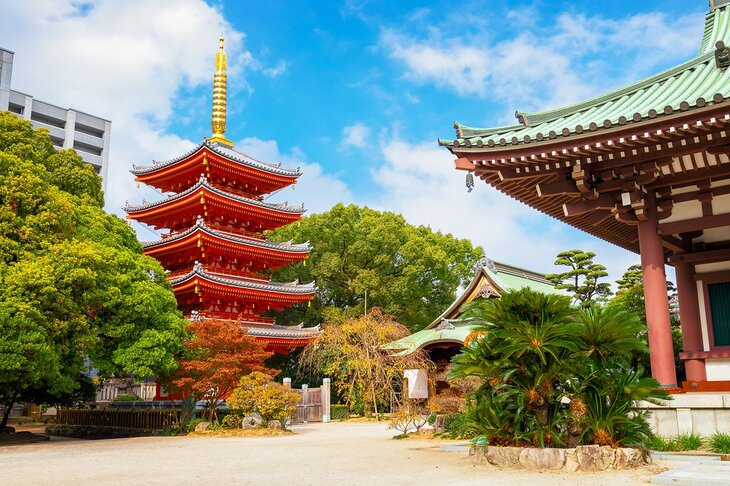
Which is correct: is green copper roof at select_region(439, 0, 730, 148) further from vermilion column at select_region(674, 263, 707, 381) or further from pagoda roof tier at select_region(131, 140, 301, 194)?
pagoda roof tier at select_region(131, 140, 301, 194)

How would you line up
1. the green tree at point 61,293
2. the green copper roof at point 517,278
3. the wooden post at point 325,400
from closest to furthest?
the green tree at point 61,293
the green copper roof at point 517,278
the wooden post at point 325,400

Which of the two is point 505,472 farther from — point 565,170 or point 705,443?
point 565,170

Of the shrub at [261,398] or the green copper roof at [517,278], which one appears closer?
the shrub at [261,398]

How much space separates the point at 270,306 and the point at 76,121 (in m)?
44.6

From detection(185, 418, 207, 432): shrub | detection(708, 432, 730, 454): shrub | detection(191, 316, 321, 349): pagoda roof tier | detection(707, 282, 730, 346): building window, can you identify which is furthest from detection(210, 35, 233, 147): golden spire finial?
detection(708, 432, 730, 454): shrub

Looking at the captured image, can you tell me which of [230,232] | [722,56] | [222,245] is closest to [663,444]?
[722,56]

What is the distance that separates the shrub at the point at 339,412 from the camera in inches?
1069

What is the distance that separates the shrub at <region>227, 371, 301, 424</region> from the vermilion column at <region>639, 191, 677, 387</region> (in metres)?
12.0

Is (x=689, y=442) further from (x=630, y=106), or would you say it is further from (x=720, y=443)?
(x=630, y=106)

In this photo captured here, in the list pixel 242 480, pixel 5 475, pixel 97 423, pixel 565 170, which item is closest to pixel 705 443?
pixel 565 170

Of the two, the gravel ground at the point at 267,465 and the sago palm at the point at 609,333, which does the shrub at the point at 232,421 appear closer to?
the gravel ground at the point at 267,465

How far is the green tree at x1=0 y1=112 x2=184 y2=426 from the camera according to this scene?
47.0 feet

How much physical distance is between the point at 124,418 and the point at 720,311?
1780 cm

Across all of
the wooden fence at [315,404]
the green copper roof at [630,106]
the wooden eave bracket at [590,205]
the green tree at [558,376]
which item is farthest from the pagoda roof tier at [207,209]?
the green tree at [558,376]
